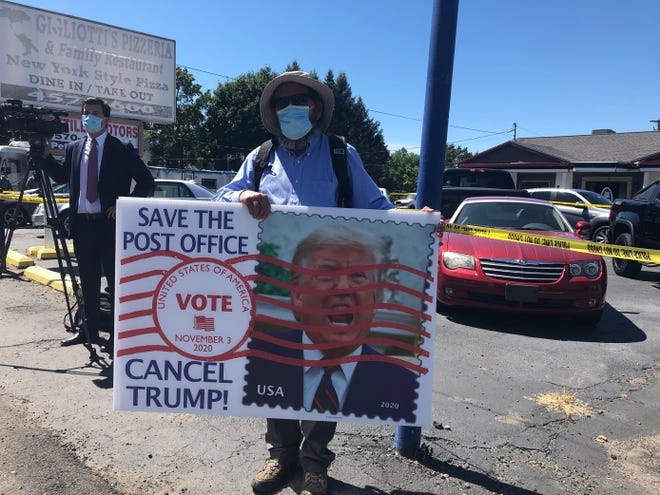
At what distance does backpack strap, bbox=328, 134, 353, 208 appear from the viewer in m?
2.56

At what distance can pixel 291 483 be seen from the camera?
263 centimetres

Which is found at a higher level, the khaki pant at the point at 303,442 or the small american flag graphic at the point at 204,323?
the small american flag graphic at the point at 204,323

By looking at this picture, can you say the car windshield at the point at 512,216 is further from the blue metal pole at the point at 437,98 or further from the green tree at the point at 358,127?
the green tree at the point at 358,127

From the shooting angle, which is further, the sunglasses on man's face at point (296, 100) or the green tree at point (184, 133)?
the green tree at point (184, 133)

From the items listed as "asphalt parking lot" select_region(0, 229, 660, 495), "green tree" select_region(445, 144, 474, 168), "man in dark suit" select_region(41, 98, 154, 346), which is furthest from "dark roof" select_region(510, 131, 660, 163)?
"green tree" select_region(445, 144, 474, 168)

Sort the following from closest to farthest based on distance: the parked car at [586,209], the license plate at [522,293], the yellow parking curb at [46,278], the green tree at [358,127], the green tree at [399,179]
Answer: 1. the license plate at [522,293]
2. the yellow parking curb at [46,278]
3. the parked car at [586,209]
4. the green tree at [358,127]
5. the green tree at [399,179]

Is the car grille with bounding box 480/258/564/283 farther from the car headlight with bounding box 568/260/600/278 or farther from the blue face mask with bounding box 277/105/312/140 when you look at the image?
the blue face mask with bounding box 277/105/312/140

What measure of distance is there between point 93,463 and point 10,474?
405 mm

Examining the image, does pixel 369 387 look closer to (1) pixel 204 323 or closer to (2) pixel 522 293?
(1) pixel 204 323

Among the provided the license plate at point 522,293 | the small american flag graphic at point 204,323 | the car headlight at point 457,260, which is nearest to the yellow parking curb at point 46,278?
the car headlight at point 457,260

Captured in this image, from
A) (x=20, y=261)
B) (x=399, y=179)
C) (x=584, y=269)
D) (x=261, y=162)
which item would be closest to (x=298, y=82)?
(x=261, y=162)

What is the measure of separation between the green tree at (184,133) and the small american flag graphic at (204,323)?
44.1 metres

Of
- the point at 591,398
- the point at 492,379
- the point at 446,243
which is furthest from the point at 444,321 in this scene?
the point at 591,398

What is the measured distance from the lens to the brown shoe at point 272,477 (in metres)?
2.57
